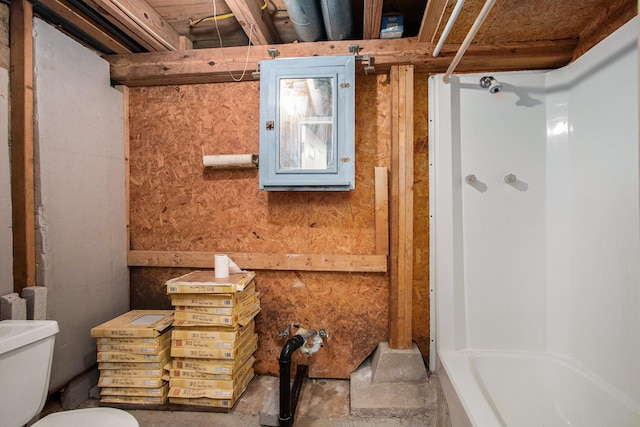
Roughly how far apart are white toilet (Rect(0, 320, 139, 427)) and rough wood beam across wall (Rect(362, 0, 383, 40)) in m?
2.00

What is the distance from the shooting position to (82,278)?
5.14 ft

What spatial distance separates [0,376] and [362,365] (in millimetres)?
1608

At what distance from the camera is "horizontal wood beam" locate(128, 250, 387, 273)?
5.53 ft

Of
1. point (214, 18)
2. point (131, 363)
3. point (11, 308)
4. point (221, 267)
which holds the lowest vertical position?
point (131, 363)

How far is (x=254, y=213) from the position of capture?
1.79 m

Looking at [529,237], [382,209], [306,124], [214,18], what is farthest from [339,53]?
[529,237]

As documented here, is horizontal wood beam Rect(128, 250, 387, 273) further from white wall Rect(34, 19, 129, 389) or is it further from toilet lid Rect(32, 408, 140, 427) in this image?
toilet lid Rect(32, 408, 140, 427)

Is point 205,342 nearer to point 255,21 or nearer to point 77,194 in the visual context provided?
point 77,194

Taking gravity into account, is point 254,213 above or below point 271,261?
Result: above

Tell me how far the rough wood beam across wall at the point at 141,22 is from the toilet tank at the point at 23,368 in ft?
4.94

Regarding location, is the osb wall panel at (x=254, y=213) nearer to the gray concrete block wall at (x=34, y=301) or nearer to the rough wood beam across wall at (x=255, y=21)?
the rough wood beam across wall at (x=255, y=21)

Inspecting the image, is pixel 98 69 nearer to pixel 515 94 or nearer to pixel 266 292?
pixel 266 292

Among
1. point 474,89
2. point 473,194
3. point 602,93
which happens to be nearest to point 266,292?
point 473,194

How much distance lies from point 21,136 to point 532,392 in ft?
9.26
